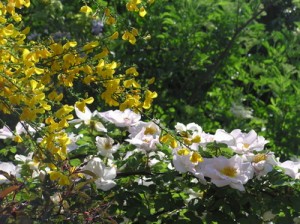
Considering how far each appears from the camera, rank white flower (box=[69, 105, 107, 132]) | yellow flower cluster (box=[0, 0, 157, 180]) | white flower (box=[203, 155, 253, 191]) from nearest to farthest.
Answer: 1. yellow flower cluster (box=[0, 0, 157, 180])
2. white flower (box=[203, 155, 253, 191])
3. white flower (box=[69, 105, 107, 132])

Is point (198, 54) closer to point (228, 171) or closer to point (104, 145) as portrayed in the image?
point (104, 145)

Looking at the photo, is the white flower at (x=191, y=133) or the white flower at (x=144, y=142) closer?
the white flower at (x=191, y=133)

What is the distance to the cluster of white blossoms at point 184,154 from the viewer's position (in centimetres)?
235

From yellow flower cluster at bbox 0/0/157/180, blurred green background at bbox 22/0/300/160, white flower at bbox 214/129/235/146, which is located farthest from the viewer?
blurred green background at bbox 22/0/300/160

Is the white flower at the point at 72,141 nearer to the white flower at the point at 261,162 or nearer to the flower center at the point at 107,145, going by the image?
the flower center at the point at 107,145

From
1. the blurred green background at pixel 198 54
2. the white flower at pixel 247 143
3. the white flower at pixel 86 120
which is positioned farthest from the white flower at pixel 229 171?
the blurred green background at pixel 198 54

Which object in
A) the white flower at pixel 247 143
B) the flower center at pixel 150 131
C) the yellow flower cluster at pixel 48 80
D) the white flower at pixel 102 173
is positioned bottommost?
the white flower at pixel 102 173

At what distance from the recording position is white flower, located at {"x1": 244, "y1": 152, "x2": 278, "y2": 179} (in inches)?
93.8

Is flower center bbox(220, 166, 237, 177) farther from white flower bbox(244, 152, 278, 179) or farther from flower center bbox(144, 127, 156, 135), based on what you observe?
flower center bbox(144, 127, 156, 135)

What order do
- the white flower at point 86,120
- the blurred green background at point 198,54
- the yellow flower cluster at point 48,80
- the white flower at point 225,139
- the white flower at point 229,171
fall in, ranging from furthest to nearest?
the blurred green background at point 198,54
the white flower at point 86,120
the white flower at point 225,139
the white flower at point 229,171
the yellow flower cluster at point 48,80

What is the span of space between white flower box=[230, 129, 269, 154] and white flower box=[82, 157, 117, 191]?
0.42 meters

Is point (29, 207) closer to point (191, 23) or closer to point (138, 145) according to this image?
point (138, 145)

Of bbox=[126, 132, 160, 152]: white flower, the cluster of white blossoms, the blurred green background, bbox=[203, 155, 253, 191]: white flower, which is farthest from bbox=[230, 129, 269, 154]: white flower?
the blurred green background

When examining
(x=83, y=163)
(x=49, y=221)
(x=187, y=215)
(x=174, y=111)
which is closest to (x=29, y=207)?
(x=49, y=221)
